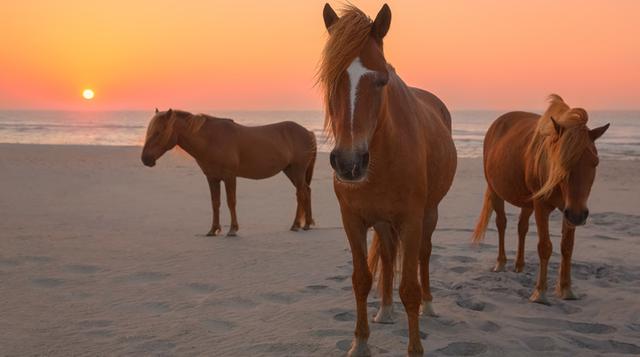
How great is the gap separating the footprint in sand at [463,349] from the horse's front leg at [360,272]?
54 cm

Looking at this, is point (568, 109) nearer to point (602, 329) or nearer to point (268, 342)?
point (602, 329)

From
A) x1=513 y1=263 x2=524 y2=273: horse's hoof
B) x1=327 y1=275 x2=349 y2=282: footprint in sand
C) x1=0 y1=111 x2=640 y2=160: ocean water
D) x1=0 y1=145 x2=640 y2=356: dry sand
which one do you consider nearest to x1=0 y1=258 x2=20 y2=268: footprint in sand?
x1=0 y1=145 x2=640 y2=356: dry sand

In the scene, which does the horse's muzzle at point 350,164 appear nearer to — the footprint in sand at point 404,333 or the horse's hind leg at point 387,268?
the horse's hind leg at point 387,268

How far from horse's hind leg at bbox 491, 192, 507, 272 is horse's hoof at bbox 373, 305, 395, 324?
2.08 meters

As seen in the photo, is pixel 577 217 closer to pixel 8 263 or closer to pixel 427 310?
pixel 427 310

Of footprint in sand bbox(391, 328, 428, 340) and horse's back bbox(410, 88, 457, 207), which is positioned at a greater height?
horse's back bbox(410, 88, 457, 207)

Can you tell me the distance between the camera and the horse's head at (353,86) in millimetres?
2844

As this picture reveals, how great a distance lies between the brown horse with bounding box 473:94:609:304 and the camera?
472cm

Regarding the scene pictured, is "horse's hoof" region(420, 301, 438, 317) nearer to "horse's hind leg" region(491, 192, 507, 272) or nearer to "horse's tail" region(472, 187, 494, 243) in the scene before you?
"horse's hind leg" region(491, 192, 507, 272)

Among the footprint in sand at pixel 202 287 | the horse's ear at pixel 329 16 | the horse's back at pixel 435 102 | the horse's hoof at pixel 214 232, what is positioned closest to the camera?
the horse's ear at pixel 329 16

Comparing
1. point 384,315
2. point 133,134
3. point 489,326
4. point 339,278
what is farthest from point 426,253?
point 133,134

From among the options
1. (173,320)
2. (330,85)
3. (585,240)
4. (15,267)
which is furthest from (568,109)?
(15,267)

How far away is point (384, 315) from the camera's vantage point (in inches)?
178

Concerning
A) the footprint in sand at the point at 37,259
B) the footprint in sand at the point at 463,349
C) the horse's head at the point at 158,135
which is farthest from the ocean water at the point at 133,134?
the footprint in sand at the point at 37,259
